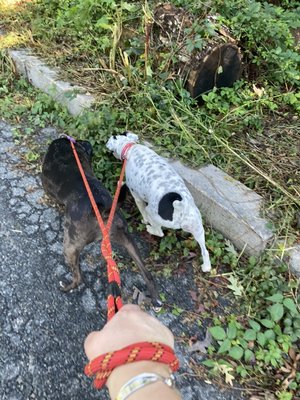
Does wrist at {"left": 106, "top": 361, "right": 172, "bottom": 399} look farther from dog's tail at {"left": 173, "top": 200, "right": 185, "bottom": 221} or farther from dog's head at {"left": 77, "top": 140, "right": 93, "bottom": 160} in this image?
dog's head at {"left": 77, "top": 140, "right": 93, "bottom": 160}

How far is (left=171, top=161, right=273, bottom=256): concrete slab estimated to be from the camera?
2980 mm

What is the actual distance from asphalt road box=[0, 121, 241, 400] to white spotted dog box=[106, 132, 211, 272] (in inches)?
16.2

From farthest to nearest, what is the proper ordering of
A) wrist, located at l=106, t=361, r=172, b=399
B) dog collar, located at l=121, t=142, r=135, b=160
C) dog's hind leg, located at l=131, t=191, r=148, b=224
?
dog collar, located at l=121, t=142, r=135, b=160
dog's hind leg, located at l=131, t=191, r=148, b=224
wrist, located at l=106, t=361, r=172, b=399

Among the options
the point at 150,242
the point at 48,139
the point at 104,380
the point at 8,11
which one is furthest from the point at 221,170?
the point at 8,11

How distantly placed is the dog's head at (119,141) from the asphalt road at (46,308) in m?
0.77

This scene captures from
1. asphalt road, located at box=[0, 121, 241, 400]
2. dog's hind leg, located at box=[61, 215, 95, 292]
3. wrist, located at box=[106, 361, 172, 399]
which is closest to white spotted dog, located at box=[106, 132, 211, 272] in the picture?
asphalt road, located at box=[0, 121, 241, 400]

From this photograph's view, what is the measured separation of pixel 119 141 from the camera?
343 cm

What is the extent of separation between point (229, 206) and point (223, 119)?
1176 millimetres

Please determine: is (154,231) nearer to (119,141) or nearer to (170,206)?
(170,206)

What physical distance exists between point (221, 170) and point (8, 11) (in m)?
4.48

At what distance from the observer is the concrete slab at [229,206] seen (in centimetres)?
298

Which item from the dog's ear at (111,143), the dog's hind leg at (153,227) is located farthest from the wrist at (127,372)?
the dog's ear at (111,143)

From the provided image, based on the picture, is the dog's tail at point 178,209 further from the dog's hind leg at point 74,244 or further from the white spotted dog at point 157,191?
the dog's hind leg at point 74,244

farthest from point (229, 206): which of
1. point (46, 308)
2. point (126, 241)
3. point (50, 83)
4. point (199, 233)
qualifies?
point (50, 83)
